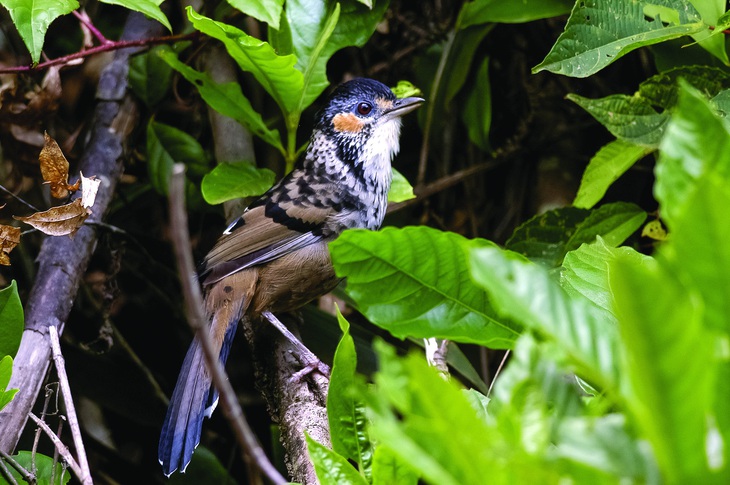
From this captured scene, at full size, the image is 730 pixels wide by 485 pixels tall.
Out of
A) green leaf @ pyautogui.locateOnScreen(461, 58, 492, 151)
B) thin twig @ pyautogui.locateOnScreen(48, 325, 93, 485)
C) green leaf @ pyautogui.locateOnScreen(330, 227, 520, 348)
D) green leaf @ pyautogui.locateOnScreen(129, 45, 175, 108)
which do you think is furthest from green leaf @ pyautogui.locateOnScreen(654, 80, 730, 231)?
green leaf @ pyautogui.locateOnScreen(129, 45, 175, 108)

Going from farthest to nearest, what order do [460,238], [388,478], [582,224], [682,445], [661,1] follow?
[582,224] → [661,1] → [460,238] → [388,478] → [682,445]

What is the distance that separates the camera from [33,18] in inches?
78.6

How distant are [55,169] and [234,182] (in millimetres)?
560

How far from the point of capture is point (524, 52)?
10.4ft

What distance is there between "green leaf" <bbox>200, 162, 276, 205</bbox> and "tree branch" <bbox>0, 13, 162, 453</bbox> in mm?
388

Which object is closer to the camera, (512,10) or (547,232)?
(547,232)

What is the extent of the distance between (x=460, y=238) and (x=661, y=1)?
1.25m

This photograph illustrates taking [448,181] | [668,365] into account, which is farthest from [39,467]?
[448,181]

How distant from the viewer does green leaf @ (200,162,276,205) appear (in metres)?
2.53

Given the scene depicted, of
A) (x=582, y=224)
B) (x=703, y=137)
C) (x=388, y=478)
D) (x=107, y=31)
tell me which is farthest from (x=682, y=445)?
(x=107, y=31)

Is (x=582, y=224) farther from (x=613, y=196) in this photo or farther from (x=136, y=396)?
(x=136, y=396)

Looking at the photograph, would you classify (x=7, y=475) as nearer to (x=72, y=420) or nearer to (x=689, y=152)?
(x=72, y=420)

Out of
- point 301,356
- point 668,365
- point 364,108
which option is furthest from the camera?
point 364,108

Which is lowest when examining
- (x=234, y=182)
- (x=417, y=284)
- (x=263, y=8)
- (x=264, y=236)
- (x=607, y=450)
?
(x=264, y=236)
